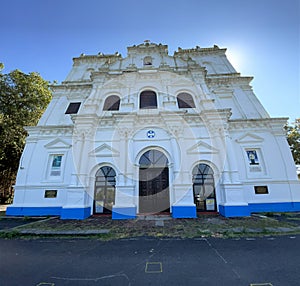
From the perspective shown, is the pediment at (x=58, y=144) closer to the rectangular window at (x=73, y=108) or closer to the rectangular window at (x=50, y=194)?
the rectangular window at (x=73, y=108)

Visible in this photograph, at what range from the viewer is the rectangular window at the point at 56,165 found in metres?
11.0

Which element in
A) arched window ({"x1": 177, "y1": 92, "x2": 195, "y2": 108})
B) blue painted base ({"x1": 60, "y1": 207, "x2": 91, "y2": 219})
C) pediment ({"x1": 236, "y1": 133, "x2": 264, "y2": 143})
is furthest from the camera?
arched window ({"x1": 177, "y1": 92, "x2": 195, "y2": 108})

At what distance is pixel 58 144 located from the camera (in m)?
11.4

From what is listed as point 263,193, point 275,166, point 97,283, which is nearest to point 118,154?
point 97,283

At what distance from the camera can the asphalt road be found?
10.5 feet

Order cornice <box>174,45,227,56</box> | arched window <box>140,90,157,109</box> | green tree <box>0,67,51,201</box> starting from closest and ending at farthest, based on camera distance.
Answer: arched window <box>140,90,157,109</box> < green tree <box>0,67,51,201</box> < cornice <box>174,45,227,56</box>

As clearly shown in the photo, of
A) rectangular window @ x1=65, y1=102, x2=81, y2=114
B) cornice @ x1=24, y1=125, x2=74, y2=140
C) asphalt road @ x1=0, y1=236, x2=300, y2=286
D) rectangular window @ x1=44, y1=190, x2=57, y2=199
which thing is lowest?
asphalt road @ x1=0, y1=236, x2=300, y2=286

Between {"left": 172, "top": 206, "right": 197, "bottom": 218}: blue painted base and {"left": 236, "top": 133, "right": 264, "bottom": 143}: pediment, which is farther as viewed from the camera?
{"left": 236, "top": 133, "right": 264, "bottom": 143}: pediment

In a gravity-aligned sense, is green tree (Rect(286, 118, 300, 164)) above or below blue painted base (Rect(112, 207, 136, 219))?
above

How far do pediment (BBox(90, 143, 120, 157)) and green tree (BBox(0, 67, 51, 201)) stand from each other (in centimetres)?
957

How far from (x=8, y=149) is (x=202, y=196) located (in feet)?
60.9

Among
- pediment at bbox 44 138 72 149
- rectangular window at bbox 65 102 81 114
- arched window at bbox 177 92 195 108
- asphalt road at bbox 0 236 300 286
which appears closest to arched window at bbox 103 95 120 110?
rectangular window at bbox 65 102 81 114

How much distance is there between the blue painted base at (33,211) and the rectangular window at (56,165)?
224cm

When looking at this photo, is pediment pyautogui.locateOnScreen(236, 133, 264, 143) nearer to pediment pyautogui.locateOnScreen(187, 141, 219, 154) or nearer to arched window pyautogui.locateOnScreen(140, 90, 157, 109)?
pediment pyautogui.locateOnScreen(187, 141, 219, 154)
